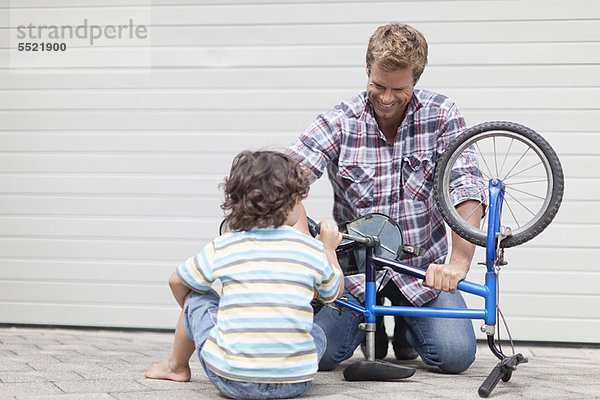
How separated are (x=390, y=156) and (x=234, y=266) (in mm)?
1096

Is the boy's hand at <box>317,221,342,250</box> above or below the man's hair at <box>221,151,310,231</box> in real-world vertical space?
below

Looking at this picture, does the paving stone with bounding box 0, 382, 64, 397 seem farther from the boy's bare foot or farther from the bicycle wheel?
the bicycle wheel

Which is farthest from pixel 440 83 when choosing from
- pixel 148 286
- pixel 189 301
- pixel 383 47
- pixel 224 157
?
pixel 189 301

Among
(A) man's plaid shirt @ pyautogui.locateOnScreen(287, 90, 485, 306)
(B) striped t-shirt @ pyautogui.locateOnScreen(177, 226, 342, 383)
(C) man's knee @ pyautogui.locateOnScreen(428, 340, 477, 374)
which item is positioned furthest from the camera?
(A) man's plaid shirt @ pyautogui.locateOnScreen(287, 90, 485, 306)

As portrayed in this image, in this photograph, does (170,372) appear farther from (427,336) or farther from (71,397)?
(427,336)

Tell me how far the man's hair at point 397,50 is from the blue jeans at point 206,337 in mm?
1036

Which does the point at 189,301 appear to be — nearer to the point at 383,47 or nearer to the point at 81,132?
the point at 383,47

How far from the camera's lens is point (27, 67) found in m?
4.88

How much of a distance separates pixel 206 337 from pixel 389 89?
1208 millimetres

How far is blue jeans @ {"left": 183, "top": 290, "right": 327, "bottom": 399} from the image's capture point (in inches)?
96.0
